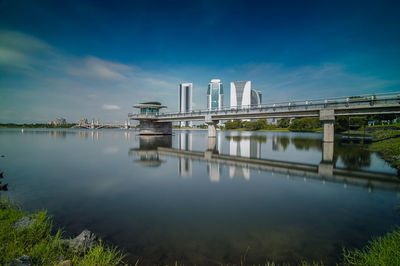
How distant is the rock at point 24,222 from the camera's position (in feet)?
16.9

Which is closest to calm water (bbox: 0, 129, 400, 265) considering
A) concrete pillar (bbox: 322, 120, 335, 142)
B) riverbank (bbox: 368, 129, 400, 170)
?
riverbank (bbox: 368, 129, 400, 170)

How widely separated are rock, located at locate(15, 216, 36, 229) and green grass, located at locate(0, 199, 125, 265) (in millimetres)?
89

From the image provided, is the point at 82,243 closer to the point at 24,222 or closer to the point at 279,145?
the point at 24,222

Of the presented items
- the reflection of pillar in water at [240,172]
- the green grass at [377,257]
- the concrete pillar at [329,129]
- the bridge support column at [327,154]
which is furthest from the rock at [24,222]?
the concrete pillar at [329,129]

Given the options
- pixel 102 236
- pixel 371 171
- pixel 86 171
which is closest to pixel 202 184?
pixel 102 236

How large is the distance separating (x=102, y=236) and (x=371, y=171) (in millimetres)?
18077

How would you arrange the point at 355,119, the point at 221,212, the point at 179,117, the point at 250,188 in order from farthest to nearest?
1. the point at 355,119
2. the point at 179,117
3. the point at 250,188
4. the point at 221,212

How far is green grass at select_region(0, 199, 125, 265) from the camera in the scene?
3.98m

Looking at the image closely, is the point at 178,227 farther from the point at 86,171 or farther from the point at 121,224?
the point at 86,171

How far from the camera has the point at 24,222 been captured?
5.39 meters

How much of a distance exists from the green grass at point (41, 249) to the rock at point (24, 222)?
9 centimetres

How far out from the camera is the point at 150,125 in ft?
212

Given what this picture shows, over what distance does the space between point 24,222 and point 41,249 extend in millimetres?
1938

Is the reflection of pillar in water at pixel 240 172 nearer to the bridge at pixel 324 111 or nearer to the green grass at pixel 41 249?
the green grass at pixel 41 249
